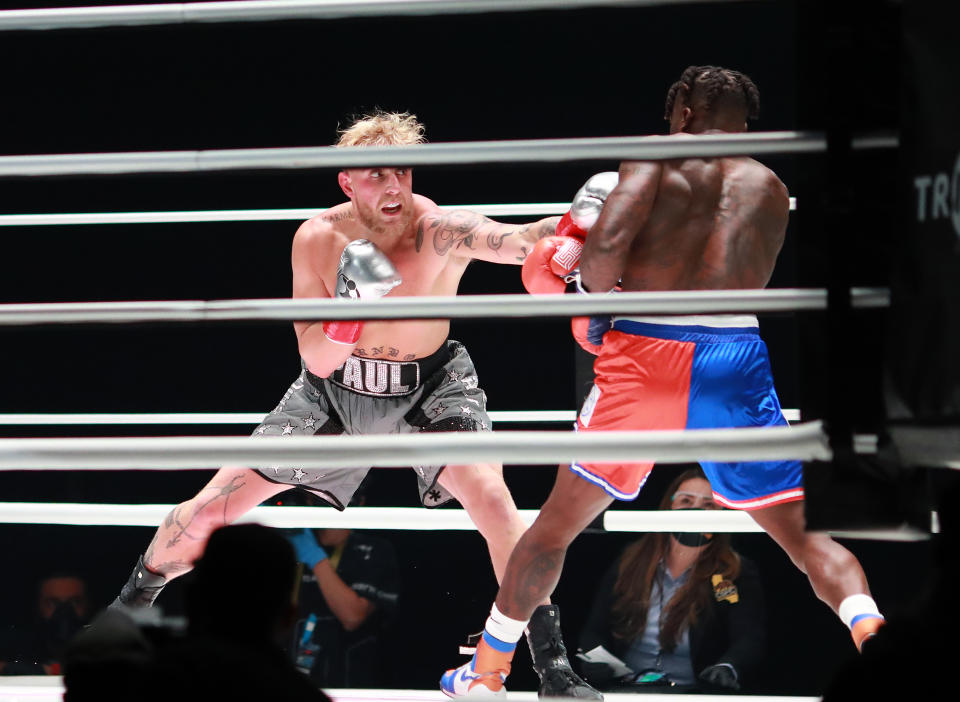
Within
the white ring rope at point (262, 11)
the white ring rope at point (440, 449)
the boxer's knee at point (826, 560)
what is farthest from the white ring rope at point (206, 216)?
the white ring rope at point (440, 449)

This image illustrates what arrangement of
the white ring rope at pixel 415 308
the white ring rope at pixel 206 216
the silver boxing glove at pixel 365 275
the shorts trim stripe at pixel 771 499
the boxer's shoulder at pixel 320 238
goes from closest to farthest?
the white ring rope at pixel 415 308 < the shorts trim stripe at pixel 771 499 < the silver boxing glove at pixel 365 275 < the boxer's shoulder at pixel 320 238 < the white ring rope at pixel 206 216

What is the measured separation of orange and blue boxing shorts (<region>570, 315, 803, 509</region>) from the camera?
2.38 metres

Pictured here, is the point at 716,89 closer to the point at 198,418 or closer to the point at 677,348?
the point at 677,348

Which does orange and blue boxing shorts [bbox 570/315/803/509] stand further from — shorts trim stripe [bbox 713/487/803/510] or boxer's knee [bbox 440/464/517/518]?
boxer's knee [bbox 440/464/517/518]

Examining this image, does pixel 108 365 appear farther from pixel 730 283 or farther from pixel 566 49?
pixel 730 283

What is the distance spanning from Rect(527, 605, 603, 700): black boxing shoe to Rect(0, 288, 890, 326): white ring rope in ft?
5.10

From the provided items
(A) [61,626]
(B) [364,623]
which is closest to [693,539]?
(B) [364,623]

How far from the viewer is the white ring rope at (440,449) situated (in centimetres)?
121

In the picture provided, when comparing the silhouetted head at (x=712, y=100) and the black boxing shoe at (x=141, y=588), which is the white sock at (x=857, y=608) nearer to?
the silhouetted head at (x=712, y=100)

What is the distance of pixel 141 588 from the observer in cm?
291

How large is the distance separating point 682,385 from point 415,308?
1.21 meters

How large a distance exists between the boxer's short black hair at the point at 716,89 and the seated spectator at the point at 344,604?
1719 mm

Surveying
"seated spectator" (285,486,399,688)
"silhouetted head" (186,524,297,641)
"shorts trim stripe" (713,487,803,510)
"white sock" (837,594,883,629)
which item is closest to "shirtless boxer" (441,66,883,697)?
"shorts trim stripe" (713,487,803,510)

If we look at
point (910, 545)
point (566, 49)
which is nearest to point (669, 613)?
point (910, 545)
